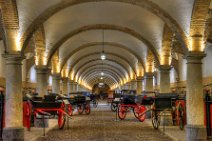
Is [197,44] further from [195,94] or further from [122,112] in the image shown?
[122,112]

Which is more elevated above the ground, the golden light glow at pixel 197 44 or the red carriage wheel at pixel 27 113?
the golden light glow at pixel 197 44

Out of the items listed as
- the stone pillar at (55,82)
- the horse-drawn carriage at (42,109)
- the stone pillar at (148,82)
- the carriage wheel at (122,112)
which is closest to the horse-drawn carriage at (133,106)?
the carriage wheel at (122,112)

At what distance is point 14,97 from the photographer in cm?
1252

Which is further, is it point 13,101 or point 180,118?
point 180,118

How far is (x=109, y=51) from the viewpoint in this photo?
31.7 m

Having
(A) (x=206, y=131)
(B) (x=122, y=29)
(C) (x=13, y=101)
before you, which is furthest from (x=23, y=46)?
(B) (x=122, y=29)

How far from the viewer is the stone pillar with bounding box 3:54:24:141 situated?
12.4 meters

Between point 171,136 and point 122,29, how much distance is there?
8567mm

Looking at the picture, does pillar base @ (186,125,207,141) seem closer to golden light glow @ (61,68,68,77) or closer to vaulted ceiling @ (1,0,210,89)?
vaulted ceiling @ (1,0,210,89)

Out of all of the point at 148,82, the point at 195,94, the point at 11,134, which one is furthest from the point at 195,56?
the point at 148,82

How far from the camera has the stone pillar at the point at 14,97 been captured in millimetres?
12398

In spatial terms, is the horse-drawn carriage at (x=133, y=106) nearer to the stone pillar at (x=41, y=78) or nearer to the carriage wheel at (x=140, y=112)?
the carriage wheel at (x=140, y=112)

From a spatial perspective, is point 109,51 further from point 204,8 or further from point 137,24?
point 204,8

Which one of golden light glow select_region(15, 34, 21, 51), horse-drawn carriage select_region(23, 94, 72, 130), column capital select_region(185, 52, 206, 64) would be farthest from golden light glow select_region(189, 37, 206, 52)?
golden light glow select_region(15, 34, 21, 51)
